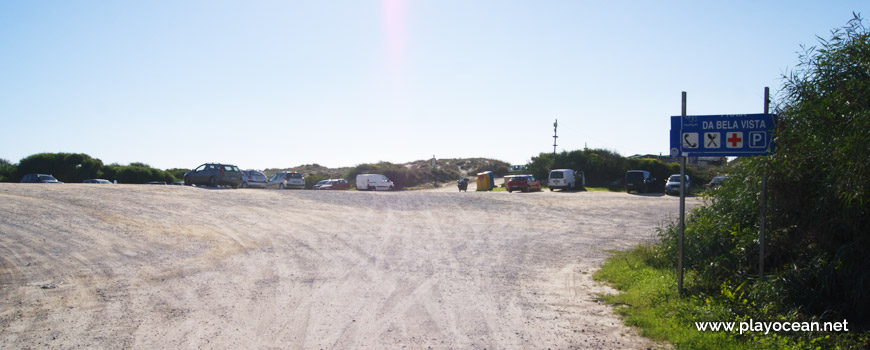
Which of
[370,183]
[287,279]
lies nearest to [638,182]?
[370,183]

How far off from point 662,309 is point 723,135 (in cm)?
234

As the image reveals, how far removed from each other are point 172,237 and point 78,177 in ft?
132

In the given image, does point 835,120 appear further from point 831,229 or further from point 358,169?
point 358,169

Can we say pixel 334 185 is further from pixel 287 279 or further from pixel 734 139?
pixel 734 139

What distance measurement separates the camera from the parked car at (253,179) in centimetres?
3650

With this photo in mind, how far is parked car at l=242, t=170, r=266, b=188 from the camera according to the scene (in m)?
36.5

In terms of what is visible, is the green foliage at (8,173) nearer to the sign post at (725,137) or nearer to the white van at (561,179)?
the white van at (561,179)

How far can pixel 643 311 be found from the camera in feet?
23.1

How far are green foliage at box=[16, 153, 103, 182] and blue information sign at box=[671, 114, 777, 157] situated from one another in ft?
164

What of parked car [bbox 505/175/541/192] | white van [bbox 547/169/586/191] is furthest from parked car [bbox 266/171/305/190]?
white van [bbox 547/169/586/191]

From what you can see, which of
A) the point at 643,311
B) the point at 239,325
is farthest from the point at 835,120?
the point at 239,325

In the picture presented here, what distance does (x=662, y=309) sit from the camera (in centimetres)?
689

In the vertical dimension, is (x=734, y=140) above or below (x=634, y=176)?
below

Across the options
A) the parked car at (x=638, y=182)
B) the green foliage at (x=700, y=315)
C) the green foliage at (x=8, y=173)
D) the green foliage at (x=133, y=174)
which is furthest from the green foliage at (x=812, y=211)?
the green foliage at (x=8, y=173)
